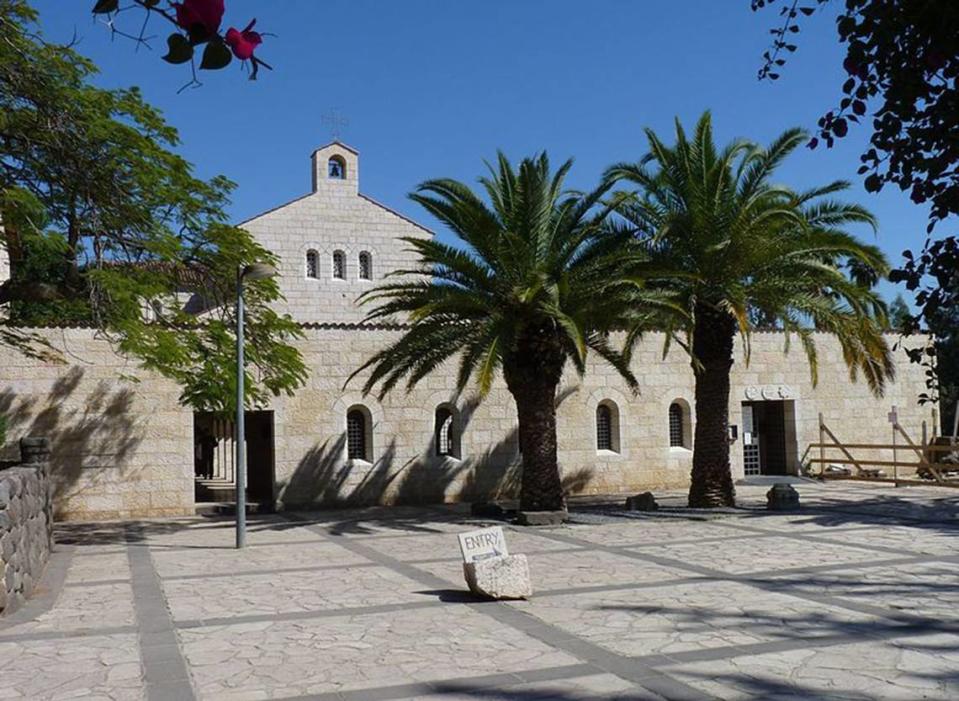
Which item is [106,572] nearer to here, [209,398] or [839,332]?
[209,398]

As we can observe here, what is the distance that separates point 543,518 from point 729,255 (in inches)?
225

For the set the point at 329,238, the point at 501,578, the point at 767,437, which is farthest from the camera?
the point at 329,238

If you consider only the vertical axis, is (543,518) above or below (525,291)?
below

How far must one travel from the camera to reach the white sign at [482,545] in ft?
30.6

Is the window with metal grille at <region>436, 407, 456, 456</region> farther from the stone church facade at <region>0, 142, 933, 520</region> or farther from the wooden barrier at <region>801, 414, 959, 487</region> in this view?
the wooden barrier at <region>801, 414, 959, 487</region>

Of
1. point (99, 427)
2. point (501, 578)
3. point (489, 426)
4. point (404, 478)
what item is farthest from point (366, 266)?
point (501, 578)

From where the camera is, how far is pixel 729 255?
16.5 meters

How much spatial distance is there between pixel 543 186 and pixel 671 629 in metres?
9.86

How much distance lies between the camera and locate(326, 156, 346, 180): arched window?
3694 centimetres

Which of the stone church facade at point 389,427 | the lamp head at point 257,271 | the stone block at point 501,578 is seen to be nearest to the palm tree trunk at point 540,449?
the stone church facade at point 389,427

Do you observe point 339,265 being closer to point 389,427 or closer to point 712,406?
point 389,427

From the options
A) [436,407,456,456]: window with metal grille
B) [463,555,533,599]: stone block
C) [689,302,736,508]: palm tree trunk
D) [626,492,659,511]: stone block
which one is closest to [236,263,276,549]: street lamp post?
[463,555,533,599]: stone block

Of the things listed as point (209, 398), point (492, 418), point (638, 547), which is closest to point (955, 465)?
point (492, 418)

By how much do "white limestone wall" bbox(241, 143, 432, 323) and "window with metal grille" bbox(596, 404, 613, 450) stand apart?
1572cm
